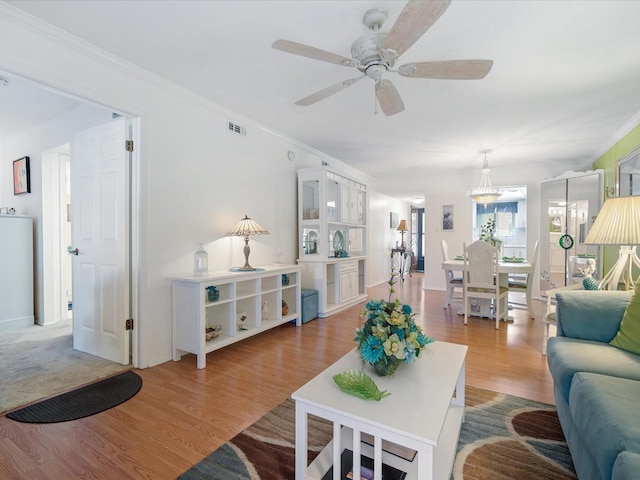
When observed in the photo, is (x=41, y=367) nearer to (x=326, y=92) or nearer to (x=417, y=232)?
(x=326, y=92)

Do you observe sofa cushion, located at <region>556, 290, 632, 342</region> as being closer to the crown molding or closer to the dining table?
the dining table

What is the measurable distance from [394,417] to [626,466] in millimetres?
667

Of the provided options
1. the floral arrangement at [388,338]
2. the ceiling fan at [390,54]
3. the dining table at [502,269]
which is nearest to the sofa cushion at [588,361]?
the floral arrangement at [388,338]

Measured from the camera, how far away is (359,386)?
1.31m

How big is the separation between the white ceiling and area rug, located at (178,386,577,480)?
2.46 meters

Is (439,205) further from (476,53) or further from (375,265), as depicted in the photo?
(476,53)

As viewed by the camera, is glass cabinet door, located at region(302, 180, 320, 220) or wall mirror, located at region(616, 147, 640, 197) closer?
wall mirror, located at region(616, 147, 640, 197)

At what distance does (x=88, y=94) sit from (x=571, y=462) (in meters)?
3.70

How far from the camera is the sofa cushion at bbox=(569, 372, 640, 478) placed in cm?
104

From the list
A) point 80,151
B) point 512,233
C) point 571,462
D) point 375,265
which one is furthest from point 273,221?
point 512,233

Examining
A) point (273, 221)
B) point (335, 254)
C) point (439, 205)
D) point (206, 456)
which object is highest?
point (439, 205)

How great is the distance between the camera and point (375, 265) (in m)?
7.57

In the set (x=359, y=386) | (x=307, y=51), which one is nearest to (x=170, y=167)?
(x=307, y=51)

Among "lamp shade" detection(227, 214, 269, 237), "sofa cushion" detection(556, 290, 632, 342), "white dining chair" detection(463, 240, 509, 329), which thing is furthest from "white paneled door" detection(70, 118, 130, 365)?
"white dining chair" detection(463, 240, 509, 329)
